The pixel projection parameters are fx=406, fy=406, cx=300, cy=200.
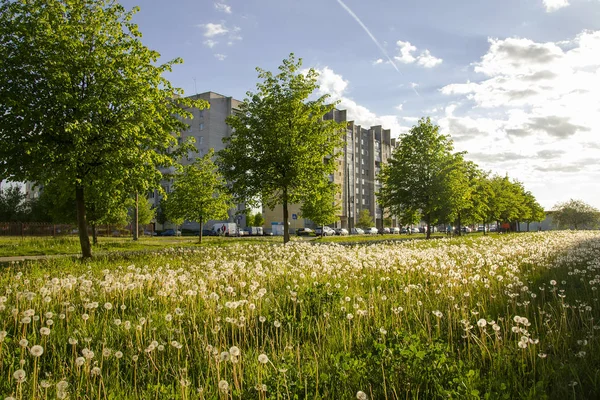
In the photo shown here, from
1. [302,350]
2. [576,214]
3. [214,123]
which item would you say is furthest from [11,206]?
[576,214]

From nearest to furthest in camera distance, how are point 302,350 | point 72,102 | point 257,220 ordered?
point 302,350, point 72,102, point 257,220

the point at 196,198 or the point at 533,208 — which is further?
the point at 533,208

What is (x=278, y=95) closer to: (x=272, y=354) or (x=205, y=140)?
(x=272, y=354)

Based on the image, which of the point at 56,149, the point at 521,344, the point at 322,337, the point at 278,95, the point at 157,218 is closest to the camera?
the point at 521,344

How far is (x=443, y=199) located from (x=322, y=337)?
28273mm

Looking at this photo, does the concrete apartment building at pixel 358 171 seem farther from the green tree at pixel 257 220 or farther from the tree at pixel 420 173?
the tree at pixel 420 173

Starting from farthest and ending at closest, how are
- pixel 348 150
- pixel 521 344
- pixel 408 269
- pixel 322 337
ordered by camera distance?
pixel 348 150 < pixel 408 269 < pixel 322 337 < pixel 521 344

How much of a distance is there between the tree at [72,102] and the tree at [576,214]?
101712mm

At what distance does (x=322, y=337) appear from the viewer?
14.4 ft

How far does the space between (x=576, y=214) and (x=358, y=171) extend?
5398 cm

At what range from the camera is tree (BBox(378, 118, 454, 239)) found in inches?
1223

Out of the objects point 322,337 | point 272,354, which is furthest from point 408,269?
point 272,354

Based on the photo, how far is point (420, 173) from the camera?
32031mm

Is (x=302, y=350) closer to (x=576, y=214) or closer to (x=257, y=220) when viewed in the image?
A: (x=257, y=220)
